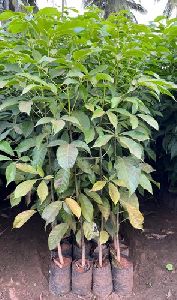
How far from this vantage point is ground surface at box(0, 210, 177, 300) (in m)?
1.97

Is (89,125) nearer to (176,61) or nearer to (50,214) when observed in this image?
(50,214)

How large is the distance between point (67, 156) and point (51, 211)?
15.2 inches

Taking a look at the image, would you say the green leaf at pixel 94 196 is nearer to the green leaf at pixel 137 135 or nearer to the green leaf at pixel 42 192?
the green leaf at pixel 42 192

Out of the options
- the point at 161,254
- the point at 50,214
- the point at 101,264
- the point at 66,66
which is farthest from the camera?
the point at 161,254

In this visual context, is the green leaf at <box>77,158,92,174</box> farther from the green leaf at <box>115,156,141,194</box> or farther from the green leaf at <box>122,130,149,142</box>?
the green leaf at <box>122,130,149,142</box>

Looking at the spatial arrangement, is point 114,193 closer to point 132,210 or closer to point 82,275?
point 132,210

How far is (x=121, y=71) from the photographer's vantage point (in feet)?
5.71

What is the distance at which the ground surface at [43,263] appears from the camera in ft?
6.47

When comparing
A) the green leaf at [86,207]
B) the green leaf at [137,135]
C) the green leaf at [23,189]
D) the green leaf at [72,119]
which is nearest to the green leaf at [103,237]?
the green leaf at [86,207]

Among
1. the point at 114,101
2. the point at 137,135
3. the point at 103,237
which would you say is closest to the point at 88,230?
the point at 103,237

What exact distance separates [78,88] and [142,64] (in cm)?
68

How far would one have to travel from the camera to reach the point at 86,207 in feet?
5.54

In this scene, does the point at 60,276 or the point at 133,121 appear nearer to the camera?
the point at 133,121

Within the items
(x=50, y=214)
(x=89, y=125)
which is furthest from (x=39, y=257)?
(x=89, y=125)
